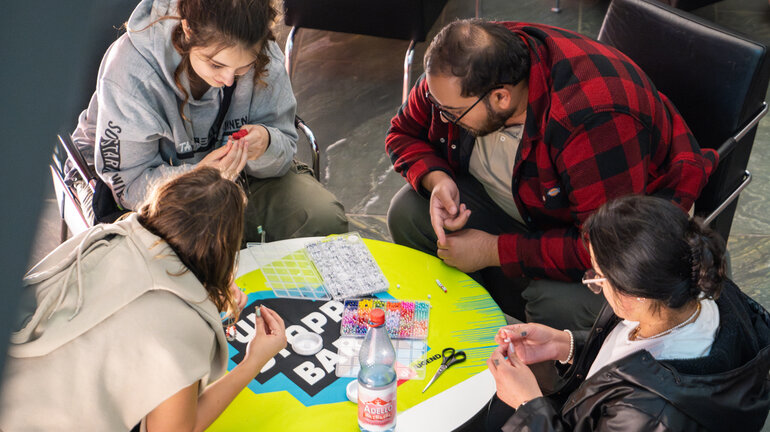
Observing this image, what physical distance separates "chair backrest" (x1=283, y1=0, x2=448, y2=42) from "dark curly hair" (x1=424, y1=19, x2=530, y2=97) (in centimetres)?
158

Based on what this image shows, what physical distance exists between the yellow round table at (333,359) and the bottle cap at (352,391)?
0.01m

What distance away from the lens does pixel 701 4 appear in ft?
13.4

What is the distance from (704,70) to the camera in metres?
2.17

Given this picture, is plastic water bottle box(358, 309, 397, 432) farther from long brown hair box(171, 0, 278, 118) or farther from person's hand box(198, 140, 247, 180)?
long brown hair box(171, 0, 278, 118)

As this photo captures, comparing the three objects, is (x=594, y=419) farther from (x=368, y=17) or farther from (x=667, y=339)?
(x=368, y=17)

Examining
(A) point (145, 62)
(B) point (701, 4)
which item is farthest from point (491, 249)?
(B) point (701, 4)

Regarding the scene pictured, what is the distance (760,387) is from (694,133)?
1.06 metres

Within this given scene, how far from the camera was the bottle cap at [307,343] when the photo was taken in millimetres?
1804

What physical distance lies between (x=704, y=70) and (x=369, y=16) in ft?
6.03

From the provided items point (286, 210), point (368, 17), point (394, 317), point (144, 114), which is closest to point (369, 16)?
point (368, 17)

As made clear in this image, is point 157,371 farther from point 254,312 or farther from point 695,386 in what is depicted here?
point 695,386

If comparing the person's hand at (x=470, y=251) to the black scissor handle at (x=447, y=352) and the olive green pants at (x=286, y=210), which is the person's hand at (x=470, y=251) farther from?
the olive green pants at (x=286, y=210)

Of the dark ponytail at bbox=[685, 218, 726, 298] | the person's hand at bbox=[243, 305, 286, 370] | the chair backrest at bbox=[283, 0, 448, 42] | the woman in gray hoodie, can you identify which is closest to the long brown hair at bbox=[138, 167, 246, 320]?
the person's hand at bbox=[243, 305, 286, 370]

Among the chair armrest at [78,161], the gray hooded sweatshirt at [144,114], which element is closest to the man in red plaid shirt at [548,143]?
the gray hooded sweatshirt at [144,114]
